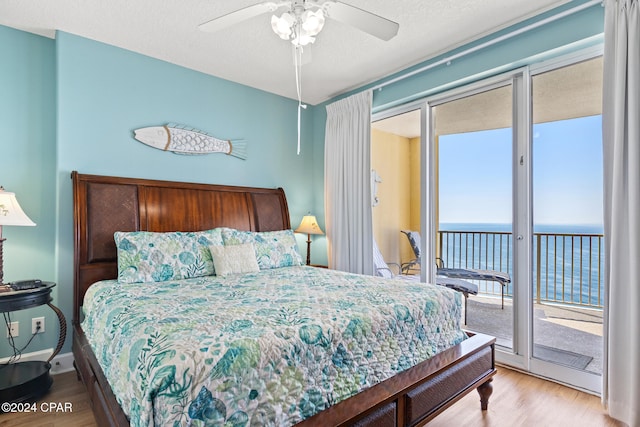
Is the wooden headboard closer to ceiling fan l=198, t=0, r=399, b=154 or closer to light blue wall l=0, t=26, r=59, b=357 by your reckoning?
light blue wall l=0, t=26, r=59, b=357

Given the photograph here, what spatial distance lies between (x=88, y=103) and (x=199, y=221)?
52.6 inches

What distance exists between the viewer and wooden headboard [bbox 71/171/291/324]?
8.70 ft

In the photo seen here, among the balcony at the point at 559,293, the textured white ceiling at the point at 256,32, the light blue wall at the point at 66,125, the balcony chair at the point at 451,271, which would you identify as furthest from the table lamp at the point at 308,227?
the balcony at the point at 559,293

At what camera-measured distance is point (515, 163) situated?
2.67 m

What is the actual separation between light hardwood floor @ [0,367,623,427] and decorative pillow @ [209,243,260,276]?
121 centimetres

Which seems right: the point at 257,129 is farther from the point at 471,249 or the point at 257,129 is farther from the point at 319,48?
the point at 471,249

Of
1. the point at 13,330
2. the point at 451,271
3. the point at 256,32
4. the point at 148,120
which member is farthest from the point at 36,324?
the point at 451,271

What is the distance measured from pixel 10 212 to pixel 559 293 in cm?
413

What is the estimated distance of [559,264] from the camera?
2.76 m

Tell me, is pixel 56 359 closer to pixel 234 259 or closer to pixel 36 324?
pixel 36 324

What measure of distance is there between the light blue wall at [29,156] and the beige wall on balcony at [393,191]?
3.09m

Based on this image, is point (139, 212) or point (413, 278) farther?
point (413, 278)

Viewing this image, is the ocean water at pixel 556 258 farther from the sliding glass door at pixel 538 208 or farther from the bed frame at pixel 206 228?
the bed frame at pixel 206 228

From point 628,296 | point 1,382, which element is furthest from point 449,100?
point 1,382
